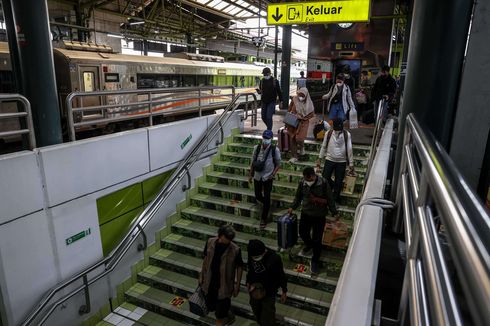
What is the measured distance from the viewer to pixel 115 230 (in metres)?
6.12

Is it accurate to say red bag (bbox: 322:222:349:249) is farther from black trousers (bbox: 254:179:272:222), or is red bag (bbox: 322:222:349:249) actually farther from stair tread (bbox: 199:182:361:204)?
black trousers (bbox: 254:179:272:222)

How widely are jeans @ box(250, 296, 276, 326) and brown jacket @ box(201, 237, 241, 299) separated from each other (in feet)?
1.17

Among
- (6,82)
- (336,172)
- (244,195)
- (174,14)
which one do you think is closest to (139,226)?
(244,195)

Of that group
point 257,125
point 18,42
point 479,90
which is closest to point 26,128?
point 18,42

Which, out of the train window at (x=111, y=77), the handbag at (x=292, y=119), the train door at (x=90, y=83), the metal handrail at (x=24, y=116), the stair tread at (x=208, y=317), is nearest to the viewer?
the metal handrail at (x=24, y=116)

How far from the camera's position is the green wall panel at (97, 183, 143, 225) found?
18.9 feet

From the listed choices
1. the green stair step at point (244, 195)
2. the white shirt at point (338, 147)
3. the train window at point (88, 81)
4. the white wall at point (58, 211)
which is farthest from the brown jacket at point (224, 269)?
the train window at point (88, 81)

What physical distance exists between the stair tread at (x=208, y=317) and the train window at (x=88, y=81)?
18.5 ft

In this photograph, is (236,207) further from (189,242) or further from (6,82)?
(6,82)

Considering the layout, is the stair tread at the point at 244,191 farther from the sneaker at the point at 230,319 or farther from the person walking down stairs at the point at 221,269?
the person walking down stairs at the point at 221,269

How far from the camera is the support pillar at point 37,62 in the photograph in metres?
4.79

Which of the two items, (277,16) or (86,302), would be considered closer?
(86,302)

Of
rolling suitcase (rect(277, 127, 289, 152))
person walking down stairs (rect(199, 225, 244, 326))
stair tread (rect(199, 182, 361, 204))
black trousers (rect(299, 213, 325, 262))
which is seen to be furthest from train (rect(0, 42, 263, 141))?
black trousers (rect(299, 213, 325, 262))

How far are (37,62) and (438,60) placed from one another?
16.1 ft
